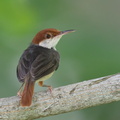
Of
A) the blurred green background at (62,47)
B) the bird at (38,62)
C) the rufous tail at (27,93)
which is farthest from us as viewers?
the blurred green background at (62,47)

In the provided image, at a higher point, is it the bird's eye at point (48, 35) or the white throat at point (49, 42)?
the bird's eye at point (48, 35)

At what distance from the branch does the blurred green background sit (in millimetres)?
388

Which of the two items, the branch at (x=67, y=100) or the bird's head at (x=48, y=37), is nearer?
the branch at (x=67, y=100)

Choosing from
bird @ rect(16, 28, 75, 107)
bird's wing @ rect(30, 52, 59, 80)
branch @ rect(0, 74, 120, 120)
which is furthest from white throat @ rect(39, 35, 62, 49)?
branch @ rect(0, 74, 120, 120)

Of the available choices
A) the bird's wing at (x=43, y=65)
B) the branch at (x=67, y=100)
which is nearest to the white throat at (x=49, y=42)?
the bird's wing at (x=43, y=65)

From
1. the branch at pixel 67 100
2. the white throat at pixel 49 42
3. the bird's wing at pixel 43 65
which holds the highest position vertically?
the white throat at pixel 49 42

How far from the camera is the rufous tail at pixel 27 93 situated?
5711 millimetres

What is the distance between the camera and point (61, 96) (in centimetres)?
581

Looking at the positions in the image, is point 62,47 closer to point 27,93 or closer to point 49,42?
point 49,42

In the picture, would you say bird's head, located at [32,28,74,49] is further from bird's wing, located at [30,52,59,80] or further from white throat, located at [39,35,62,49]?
bird's wing, located at [30,52,59,80]

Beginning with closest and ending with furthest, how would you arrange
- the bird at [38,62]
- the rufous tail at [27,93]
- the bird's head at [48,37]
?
the rufous tail at [27,93]
the bird at [38,62]
the bird's head at [48,37]

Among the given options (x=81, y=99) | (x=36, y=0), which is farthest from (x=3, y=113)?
(x=36, y=0)

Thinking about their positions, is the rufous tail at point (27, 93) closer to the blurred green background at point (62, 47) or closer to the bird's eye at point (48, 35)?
the blurred green background at point (62, 47)

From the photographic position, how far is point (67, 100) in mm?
5758
